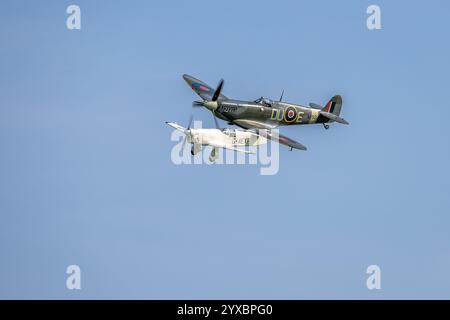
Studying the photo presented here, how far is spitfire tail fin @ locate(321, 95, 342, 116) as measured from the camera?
229 ft

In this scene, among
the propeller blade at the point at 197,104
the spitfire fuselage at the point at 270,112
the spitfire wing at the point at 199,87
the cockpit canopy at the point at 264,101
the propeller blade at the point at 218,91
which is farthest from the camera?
the spitfire wing at the point at 199,87

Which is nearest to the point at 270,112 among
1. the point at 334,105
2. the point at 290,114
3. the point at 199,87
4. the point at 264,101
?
the point at 264,101

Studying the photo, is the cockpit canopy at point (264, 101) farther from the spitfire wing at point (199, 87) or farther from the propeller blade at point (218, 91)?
the spitfire wing at point (199, 87)

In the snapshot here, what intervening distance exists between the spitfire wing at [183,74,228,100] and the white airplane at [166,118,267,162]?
5.43 meters

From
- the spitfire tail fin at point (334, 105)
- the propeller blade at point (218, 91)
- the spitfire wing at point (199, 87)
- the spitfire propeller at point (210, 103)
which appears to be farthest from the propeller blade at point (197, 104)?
the spitfire tail fin at point (334, 105)

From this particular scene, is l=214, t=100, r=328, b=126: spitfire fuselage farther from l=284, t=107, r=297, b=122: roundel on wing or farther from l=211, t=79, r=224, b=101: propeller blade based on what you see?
l=211, t=79, r=224, b=101: propeller blade

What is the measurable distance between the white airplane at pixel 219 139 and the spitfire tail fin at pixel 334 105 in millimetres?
7898

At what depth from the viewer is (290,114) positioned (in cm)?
6619

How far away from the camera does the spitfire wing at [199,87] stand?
69162 mm
